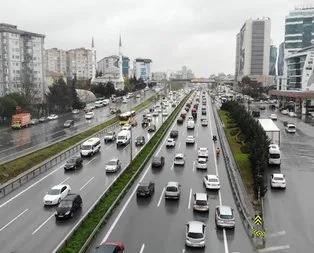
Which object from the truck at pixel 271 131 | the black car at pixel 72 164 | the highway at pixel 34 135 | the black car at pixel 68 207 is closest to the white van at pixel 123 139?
the highway at pixel 34 135

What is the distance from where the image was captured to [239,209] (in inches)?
1131

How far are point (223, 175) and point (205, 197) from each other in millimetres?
10970

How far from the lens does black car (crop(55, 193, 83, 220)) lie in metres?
26.3

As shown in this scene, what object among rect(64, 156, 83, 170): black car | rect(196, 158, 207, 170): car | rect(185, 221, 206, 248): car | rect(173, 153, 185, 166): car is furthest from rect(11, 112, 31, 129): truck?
rect(185, 221, 206, 248): car

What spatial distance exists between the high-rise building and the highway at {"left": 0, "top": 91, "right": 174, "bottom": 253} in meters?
62.6

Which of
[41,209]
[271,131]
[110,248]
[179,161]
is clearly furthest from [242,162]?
[110,248]

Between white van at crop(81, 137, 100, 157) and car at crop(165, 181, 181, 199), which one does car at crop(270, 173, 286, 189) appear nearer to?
car at crop(165, 181, 181, 199)

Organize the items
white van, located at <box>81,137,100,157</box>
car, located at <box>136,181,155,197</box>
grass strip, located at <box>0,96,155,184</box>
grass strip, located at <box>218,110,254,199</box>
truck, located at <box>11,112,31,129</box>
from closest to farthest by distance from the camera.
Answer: car, located at <box>136,181,155,197</box> → grass strip, located at <box>218,110,254,199</box> → grass strip, located at <box>0,96,155,184</box> → white van, located at <box>81,137,100,157</box> → truck, located at <box>11,112,31,129</box>

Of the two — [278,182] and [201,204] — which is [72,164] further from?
[278,182]

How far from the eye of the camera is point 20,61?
107188 mm

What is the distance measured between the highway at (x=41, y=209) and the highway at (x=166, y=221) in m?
2.77

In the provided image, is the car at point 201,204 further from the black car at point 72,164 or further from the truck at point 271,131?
the truck at point 271,131

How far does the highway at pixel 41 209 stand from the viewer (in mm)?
22938

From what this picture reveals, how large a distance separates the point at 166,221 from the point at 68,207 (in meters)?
6.66
